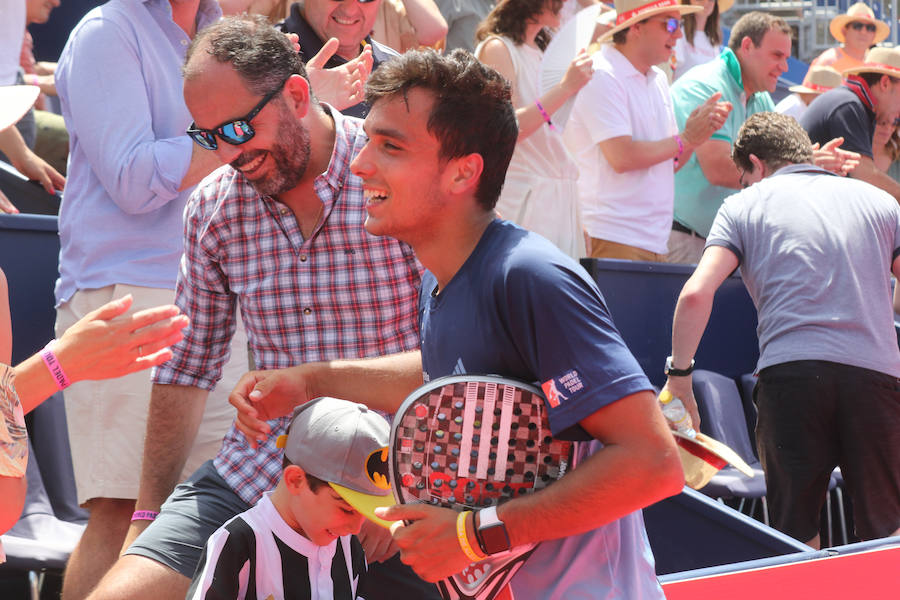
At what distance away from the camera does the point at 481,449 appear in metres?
1.87

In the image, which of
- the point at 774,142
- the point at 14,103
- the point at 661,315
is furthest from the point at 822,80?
the point at 14,103

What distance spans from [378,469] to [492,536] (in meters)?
0.87

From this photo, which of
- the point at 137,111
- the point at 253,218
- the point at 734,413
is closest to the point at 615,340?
the point at 253,218

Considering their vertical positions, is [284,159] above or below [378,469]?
above

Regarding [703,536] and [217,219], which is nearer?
[217,219]

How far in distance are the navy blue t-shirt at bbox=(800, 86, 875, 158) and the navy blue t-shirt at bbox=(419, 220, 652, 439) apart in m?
4.76

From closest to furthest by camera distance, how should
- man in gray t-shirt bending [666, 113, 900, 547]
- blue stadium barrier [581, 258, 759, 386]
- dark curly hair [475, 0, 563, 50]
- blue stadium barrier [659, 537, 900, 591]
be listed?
blue stadium barrier [659, 537, 900, 591] → man in gray t-shirt bending [666, 113, 900, 547] → dark curly hair [475, 0, 563, 50] → blue stadium barrier [581, 258, 759, 386]

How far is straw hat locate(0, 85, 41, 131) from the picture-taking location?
7.39 feet

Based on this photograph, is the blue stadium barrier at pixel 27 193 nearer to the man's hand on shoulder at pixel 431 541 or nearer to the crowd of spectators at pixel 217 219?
the crowd of spectators at pixel 217 219

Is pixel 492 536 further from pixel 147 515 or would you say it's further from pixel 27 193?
pixel 27 193

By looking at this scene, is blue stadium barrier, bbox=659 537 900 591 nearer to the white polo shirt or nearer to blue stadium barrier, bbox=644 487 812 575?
blue stadium barrier, bbox=644 487 812 575

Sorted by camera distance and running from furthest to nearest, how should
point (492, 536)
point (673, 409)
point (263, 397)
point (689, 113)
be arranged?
point (689, 113) < point (673, 409) < point (263, 397) < point (492, 536)

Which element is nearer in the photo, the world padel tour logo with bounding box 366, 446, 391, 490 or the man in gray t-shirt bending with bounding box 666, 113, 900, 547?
the world padel tour logo with bounding box 366, 446, 391, 490

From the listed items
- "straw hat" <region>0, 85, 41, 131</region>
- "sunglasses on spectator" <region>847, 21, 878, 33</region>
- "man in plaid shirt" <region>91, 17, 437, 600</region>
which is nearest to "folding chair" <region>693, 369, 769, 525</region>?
"man in plaid shirt" <region>91, 17, 437, 600</region>
